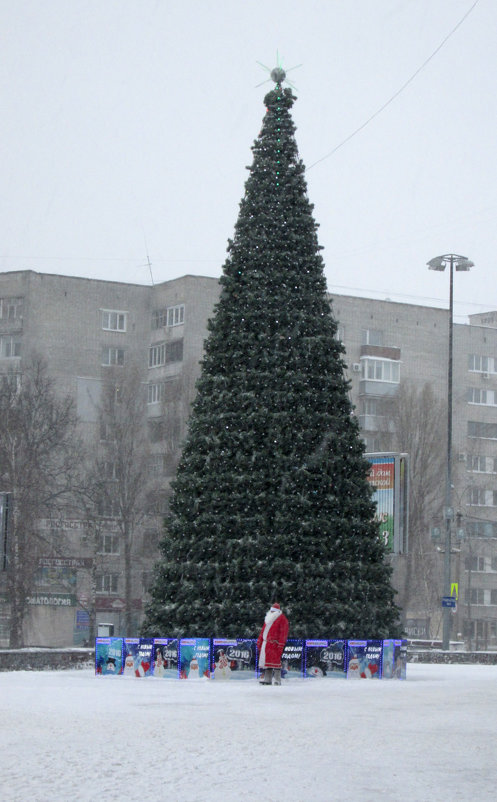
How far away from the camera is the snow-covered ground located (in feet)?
31.2

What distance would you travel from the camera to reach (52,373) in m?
77.3

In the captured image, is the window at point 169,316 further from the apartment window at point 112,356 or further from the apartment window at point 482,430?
the apartment window at point 482,430

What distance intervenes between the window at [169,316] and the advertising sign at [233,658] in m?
57.9

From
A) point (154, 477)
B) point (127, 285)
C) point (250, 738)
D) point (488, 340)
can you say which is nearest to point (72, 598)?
point (154, 477)

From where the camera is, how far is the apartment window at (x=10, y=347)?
7825 centimetres

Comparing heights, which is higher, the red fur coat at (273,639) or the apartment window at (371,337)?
the apartment window at (371,337)

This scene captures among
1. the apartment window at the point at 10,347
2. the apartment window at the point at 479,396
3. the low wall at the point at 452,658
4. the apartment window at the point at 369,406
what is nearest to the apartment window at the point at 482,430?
the apartment window at the point at 479,396

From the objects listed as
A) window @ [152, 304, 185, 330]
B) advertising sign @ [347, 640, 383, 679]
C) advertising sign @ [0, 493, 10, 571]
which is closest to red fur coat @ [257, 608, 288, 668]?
advertising sign @ [347, 640, 383, 679]

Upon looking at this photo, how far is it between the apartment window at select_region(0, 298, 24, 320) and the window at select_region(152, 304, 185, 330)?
7.96 meters

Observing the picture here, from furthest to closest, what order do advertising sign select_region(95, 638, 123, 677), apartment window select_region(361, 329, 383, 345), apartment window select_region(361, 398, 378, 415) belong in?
apartment window select_region(361, 329, 383, 345) → apartment window select_region(361, 398, 378, 415) → advertising sign select_region(95, 638, 123, 677)

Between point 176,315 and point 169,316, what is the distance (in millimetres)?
702

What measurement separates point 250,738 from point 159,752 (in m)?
1.49

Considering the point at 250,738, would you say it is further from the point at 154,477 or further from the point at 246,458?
the point at 154,477

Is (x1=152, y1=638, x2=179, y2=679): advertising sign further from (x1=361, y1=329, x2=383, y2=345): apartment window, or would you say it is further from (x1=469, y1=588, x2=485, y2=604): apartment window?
(x1=361, y1=329, x2=383, y2=345): apartment window
